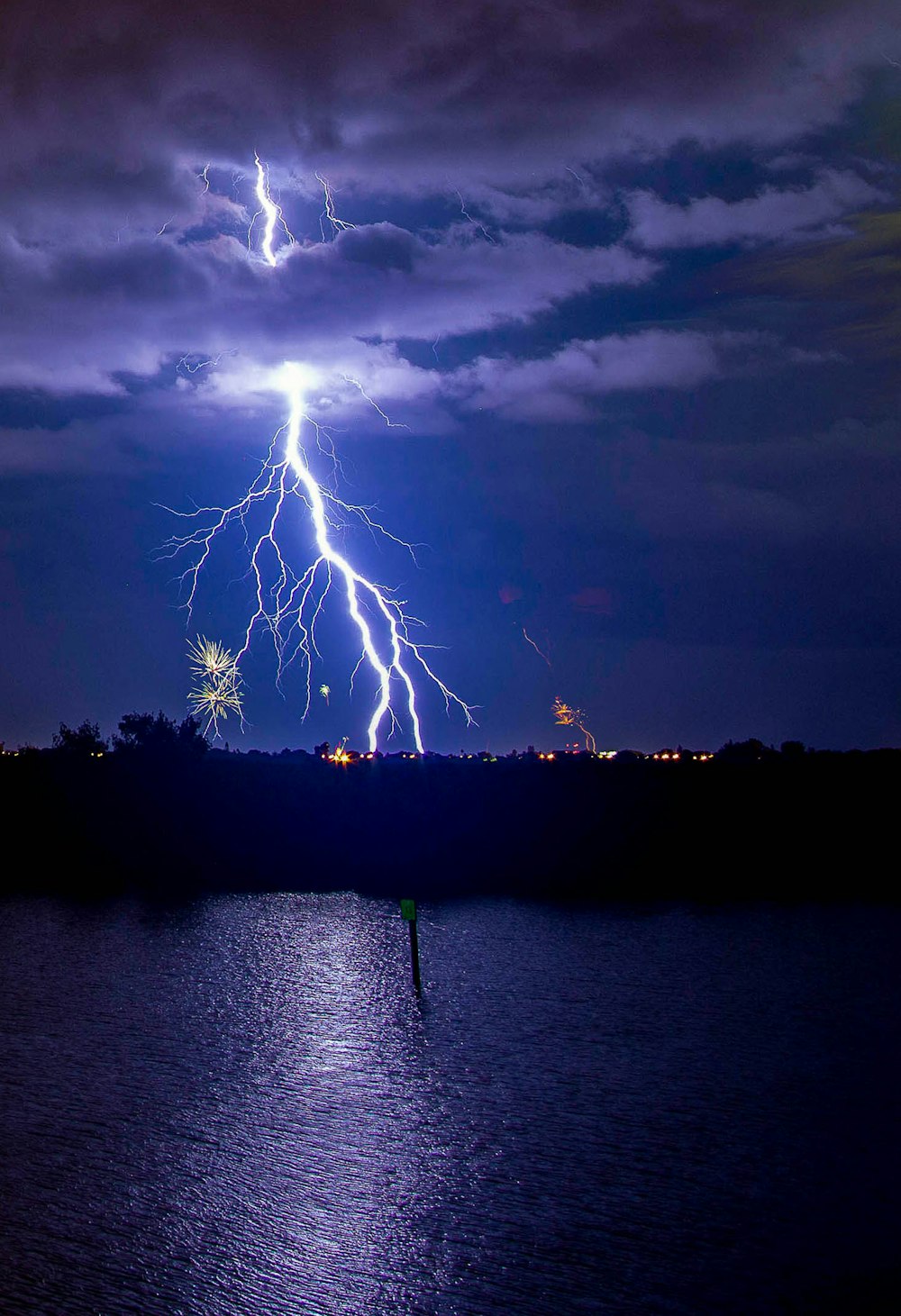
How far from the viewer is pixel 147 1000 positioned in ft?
78.9

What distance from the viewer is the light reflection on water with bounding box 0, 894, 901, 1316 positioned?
35.0 ft

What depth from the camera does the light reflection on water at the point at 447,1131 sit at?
35.0 ft

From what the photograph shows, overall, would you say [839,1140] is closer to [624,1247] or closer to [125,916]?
[624,1247]

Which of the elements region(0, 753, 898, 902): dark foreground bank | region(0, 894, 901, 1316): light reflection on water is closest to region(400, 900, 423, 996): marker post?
region(0, 894, 901, 1316): light reflection on water

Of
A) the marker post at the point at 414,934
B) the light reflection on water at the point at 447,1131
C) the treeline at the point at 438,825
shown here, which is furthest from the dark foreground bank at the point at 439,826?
the marker post at the point at 414,934

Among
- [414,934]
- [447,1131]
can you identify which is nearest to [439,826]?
[414,934]

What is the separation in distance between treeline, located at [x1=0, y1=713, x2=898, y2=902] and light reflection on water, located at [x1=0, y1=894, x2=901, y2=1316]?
18651 mm

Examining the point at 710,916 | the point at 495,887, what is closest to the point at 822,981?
Answer: the point at 710,916

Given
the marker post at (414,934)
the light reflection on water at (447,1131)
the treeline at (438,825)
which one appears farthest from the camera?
the treeline at (438,825)

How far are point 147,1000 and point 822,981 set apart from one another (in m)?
15.4

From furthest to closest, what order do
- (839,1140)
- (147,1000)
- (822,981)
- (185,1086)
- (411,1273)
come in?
(822,981) < (147,1000) < (185,1086) < (839,1140) < (411,1273)

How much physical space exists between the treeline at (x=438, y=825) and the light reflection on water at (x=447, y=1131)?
1865 cm

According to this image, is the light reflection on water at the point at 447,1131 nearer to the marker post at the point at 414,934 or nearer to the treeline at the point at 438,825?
the marker post at the point at 414,934

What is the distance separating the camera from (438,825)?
5219 cm
